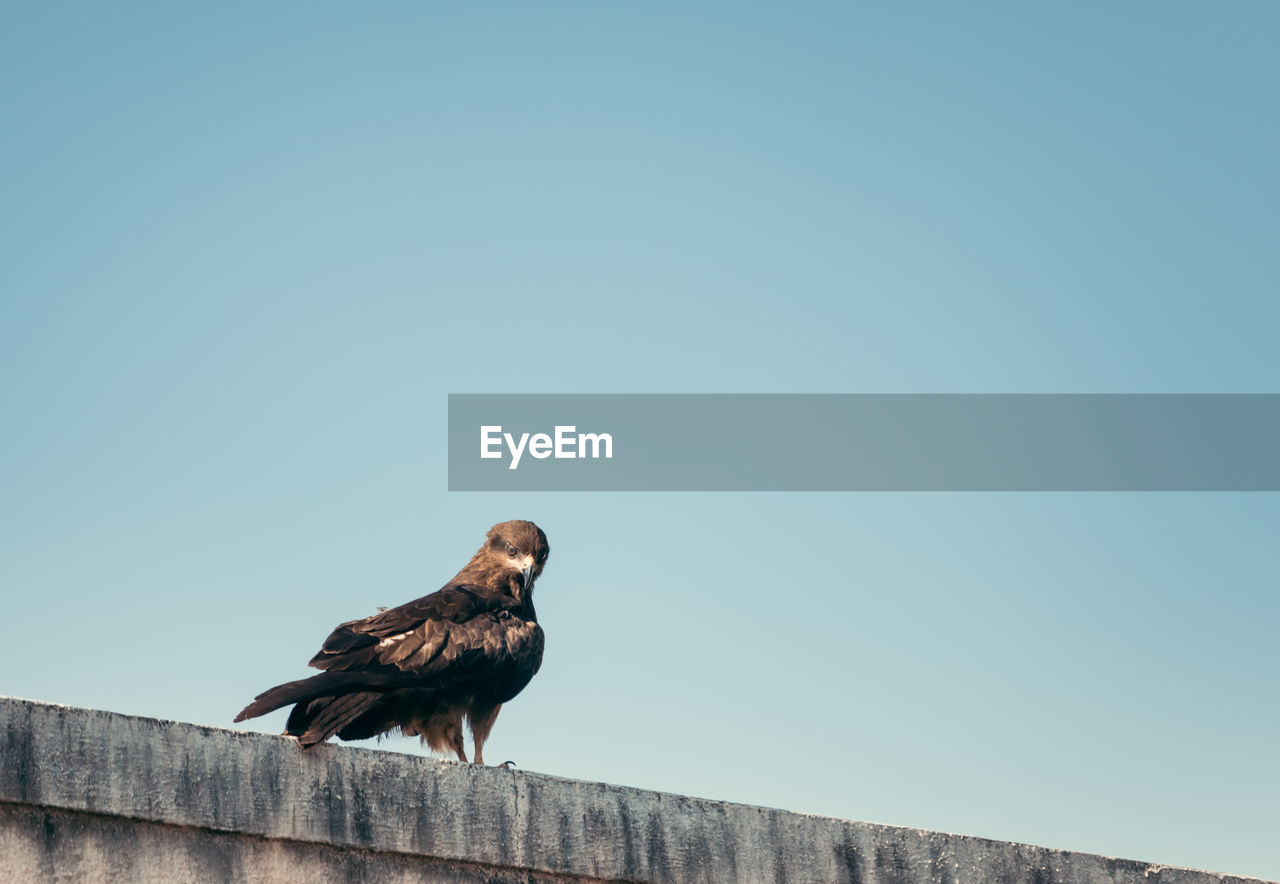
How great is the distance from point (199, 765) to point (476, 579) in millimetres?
4252

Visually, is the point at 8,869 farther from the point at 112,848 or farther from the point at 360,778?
the point at 360,778

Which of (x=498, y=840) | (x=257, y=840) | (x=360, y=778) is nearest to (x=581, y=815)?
(x=498, y=840)

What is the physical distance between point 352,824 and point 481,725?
2464 mm

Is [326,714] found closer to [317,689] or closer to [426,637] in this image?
[317,689]

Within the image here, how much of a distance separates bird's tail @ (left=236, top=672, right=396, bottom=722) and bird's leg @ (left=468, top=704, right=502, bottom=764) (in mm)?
916

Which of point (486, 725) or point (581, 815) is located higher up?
point (486, 725)

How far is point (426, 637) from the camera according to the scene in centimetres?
696

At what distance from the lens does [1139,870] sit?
638 centimetres

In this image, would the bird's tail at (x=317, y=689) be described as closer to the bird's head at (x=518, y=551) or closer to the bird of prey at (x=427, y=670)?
the bird of prey at (x=427, y=670)

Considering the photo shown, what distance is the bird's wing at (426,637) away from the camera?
257 inches

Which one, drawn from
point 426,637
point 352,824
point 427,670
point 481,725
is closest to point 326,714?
point 352,824

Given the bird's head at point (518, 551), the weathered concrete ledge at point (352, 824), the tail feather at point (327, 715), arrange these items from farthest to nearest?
the bird's head at point (518, 551) → the tail feather at point (327, 715) → the weathered concrete ledge at point (352, 824)

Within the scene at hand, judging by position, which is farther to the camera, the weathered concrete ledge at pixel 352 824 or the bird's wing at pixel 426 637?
the bird's wing at pixel 426 637

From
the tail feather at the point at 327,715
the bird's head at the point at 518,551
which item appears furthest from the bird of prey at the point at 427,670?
the bird's head at the point at 518,551
